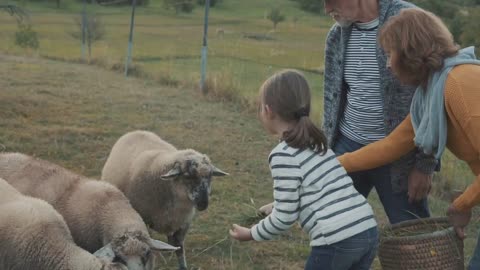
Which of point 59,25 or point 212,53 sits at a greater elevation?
point 212,53

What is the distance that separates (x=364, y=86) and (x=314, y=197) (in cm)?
107

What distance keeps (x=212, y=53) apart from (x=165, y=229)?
44.4 ft

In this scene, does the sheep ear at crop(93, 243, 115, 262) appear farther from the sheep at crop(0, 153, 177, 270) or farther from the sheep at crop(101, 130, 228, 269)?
the sheep at crop(101, 130, 228, 269)

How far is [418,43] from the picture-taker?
10.3 ft

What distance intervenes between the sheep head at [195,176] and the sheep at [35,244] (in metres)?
1.29

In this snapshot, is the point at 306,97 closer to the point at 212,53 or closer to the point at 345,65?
the point at 345,65

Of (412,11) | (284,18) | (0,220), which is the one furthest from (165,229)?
(284,18)

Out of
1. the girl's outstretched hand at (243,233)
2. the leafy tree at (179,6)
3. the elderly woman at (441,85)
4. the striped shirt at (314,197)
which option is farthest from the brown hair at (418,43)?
the leafy tree at (179,6)

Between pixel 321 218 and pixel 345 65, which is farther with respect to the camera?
pixel 345 65

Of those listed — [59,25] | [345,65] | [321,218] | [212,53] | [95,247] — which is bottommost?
[59,25]

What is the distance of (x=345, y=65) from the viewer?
404 cm

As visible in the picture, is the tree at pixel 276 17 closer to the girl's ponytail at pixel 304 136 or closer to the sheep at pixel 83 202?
the sheep at pixel 83 202

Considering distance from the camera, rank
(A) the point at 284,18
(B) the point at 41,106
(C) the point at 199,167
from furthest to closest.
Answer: (A) the point at 284,18, (B) the point at 41,106, (C) the point at 199,167

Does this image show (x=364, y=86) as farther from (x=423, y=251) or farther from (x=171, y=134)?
(x=171, y=134)
